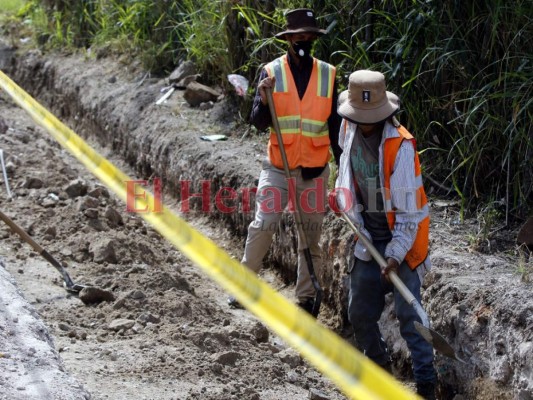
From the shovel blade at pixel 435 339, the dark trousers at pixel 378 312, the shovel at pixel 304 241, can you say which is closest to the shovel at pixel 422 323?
the shovel blade at pixel 435 339

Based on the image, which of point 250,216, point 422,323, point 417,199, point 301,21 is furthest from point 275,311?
point 250,216

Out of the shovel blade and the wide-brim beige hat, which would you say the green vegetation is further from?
the shovel blade

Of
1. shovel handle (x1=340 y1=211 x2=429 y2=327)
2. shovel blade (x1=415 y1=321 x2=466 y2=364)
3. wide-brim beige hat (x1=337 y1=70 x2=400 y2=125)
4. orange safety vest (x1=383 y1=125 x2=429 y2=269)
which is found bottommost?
shovel blade (x1=415 y1=321 x2=466 y2=364)

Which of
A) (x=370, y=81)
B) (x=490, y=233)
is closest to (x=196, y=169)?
(x=490, y=233)

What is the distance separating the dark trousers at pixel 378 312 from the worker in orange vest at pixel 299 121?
127 cm

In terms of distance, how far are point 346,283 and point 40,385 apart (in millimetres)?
2913

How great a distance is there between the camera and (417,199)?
518cm

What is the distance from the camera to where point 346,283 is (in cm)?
686

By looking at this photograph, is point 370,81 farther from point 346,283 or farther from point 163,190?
point 163,190

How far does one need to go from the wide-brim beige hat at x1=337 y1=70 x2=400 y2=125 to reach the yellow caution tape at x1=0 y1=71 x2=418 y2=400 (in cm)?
110

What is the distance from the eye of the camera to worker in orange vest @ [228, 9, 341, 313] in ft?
21.3

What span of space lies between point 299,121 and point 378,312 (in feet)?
5.03

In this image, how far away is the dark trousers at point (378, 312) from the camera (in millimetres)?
5297

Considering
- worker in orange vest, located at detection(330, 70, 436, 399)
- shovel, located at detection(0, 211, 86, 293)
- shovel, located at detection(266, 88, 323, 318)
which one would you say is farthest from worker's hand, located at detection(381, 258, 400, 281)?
shovel, located at detection(0, 211, 86, 293)
